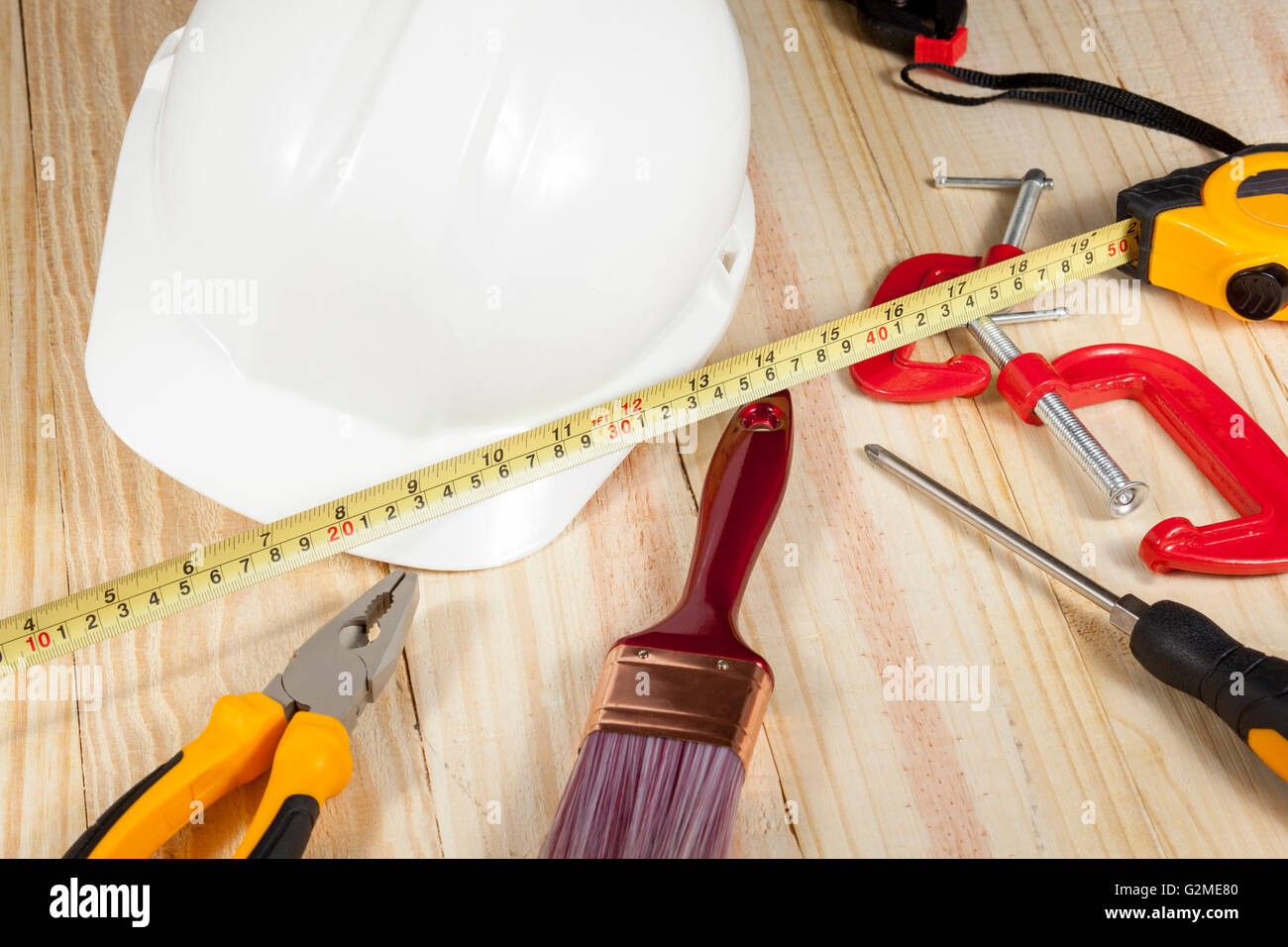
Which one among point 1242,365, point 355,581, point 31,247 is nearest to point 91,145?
point 31,247

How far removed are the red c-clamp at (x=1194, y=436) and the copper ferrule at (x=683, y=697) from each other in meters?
0.43

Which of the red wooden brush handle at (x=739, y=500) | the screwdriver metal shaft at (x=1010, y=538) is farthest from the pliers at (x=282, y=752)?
the screwdriver metal shaft at (x=1010, y=538)

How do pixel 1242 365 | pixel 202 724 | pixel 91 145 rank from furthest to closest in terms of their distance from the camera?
pixel 91 145, pixel 1242 365, pixel 202 724

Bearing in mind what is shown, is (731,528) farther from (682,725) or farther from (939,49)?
(939,49)

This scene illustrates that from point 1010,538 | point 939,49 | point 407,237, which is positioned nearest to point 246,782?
point 407,237

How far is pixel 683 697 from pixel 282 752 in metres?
0.31

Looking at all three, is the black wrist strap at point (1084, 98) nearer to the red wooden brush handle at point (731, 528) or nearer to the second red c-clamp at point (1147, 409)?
the second red c-clamp at point (1147, 409)

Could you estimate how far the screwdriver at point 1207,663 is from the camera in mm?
934

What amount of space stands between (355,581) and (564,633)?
0.67 feet

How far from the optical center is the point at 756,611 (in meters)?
1.11

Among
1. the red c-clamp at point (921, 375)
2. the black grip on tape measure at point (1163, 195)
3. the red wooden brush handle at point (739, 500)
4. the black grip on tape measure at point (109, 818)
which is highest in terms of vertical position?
the black grip on tape measure at point (1163, 195)

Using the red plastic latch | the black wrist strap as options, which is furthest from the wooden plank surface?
the red plastic latch

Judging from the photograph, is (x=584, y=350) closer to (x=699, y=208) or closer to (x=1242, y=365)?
(x=699, y=208)
